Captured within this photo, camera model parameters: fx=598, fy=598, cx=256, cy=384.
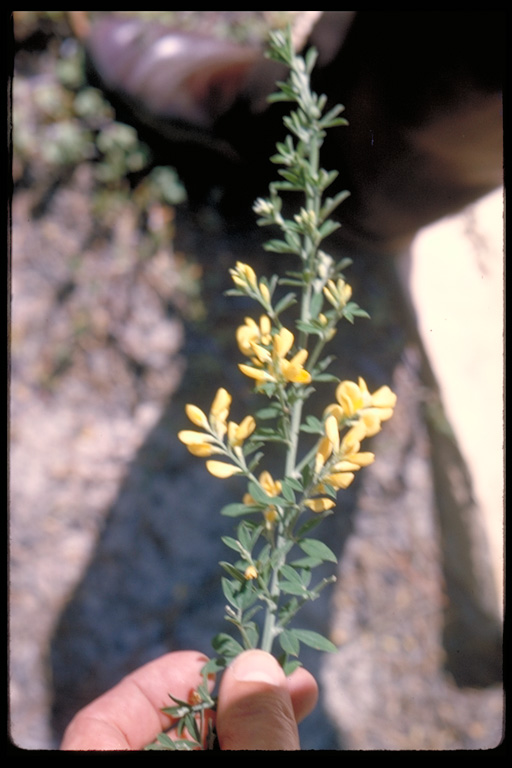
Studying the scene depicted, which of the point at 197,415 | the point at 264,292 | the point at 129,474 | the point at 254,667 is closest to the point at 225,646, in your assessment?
the point at 254,667

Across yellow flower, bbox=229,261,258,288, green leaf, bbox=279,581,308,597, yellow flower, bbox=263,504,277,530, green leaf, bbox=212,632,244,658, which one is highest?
yellow flower, bbox=229,261,258,288

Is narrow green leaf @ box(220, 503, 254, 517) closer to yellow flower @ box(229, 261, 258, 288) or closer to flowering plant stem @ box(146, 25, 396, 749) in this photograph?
flowering plant stem @ box(146, 25, 396, 749)

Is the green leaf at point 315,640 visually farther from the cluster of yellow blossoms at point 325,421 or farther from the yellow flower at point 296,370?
the yellow flower at point 296,370

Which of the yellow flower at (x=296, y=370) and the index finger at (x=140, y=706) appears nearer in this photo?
the yellow flower at (x=296, y=370)

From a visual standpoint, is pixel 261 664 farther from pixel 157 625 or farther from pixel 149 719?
pixel 157 625

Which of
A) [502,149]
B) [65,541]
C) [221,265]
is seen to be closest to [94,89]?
[221,265]

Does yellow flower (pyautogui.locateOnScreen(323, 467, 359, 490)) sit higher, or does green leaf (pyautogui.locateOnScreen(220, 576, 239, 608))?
yellow flower (pyautogui.locateOnScreen(323, 467, 359, 490))

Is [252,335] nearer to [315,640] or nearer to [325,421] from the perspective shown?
[325,421]

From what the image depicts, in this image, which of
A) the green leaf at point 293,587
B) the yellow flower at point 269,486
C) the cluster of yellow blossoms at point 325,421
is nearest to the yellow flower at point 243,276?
the cluster of yellow blossoms at point 325,421

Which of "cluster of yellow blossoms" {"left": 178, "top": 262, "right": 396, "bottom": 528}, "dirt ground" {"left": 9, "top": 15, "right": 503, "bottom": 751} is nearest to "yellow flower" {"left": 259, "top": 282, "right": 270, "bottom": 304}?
"cluster of yellow blossoms" {"left": 178, "top": 262, "right": 396, "bottom": 528}

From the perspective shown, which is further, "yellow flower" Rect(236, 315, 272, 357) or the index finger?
the index finger
